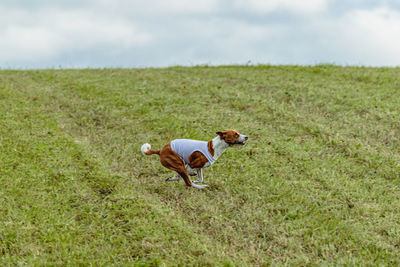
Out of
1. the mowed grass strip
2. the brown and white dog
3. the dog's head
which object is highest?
the dog's head

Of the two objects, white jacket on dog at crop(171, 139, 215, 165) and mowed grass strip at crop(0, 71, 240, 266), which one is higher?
white jacket on dog at crop(171, 139, 215, 165)

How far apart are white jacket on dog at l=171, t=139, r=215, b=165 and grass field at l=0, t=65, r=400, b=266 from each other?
0.94 metres

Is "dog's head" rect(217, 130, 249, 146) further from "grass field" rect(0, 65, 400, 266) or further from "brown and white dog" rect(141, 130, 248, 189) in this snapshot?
"grass field" rect(0, 65, 400, 266)

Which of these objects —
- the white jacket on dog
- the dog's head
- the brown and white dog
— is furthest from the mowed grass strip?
the dog's head

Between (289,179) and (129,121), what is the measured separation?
6060 mm

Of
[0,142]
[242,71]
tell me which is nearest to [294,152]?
[0,142]

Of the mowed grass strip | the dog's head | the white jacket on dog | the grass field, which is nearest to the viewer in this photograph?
the mowed grass strip

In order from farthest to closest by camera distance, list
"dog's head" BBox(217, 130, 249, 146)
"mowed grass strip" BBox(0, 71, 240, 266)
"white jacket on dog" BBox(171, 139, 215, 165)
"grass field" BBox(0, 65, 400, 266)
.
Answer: "white jacket on dog" BBox(171, 139, 215, 165)
"dog's head" BBox(217, 130, 249, 146)
"grass field" BBox(0, 65, 400, 266)
"mowed grass strip" BBox(0, 71, 240, 266)

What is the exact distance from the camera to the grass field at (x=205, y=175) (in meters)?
6.52

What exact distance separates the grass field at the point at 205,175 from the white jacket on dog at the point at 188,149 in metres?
0.94

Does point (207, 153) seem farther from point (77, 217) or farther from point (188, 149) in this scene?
point (77, 217)

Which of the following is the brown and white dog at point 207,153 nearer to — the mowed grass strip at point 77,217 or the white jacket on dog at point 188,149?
the white jacket on dog at point 188,149

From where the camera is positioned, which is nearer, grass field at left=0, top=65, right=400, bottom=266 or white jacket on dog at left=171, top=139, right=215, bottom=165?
grass field at left=0, top=65, right=400, bottom=266

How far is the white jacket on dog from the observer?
7.52 metres
